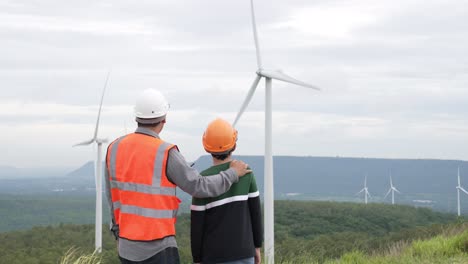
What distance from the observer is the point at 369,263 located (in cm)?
1132

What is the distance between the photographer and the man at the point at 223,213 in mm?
6738

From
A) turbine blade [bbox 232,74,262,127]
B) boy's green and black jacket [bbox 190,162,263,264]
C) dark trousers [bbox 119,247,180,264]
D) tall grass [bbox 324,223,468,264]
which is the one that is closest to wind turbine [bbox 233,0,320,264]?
turbine blade [bbox 232,74,262,127]

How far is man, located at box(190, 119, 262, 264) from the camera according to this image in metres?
6.74

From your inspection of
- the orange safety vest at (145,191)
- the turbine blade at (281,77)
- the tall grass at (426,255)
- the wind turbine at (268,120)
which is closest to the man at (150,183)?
the orange safety vest at (145,191)

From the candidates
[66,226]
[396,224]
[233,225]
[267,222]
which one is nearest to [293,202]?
[396,224]

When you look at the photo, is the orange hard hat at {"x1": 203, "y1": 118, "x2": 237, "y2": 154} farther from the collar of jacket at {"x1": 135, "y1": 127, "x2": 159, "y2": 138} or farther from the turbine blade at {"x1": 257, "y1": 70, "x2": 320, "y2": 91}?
the turbine blade at {"x1": 257, "y1": 70, "x2": 320, "y2": 91}

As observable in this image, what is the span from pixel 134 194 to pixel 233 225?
1068 millimetres

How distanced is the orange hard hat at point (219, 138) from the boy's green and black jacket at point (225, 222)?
16 centimetres

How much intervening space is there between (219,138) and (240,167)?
1.18ft

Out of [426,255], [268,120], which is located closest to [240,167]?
[426,255]

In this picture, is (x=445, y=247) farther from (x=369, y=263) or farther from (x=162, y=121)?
(x=162, y=121)

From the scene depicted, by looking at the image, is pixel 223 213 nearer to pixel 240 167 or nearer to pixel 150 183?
pixel 240 167

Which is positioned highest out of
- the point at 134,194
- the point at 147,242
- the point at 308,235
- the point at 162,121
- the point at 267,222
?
the point at 162,121

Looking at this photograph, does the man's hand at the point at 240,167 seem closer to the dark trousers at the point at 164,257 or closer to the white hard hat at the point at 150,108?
the white hard hat at the point at 150,108
